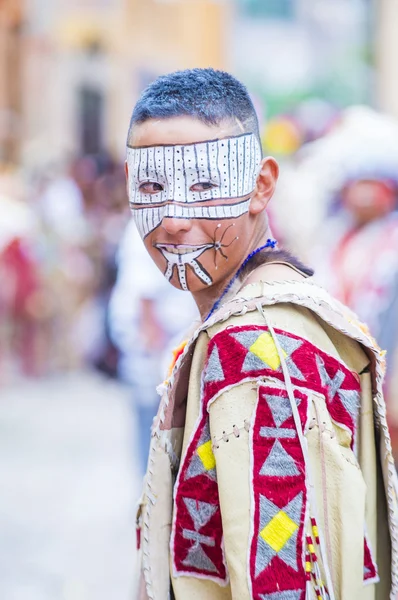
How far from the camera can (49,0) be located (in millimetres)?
18969

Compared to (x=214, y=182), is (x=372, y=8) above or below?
above

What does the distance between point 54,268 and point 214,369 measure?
8703mm

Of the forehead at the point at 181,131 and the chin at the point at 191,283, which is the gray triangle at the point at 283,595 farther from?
the forehead at the point at 181,131

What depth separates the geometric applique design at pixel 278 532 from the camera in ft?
5.52

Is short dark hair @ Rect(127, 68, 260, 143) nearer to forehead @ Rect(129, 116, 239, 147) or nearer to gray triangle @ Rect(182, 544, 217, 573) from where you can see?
forehead @ Rect(129, 116, 239, 147)

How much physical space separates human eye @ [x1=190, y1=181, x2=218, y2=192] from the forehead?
87 mm

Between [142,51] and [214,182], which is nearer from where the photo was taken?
[214,182]

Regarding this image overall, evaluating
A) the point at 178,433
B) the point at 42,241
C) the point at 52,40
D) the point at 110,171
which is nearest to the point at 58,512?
the point at 178,433

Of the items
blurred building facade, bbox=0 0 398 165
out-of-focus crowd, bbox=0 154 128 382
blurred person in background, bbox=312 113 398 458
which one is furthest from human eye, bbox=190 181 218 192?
blurred building facade, bbox=0 0 398 165

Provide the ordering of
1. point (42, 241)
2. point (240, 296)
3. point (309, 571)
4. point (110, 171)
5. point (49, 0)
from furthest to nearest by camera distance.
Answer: point (49, 0), point (110, 171), point (42, 241), point (240, 296), point (309, 571)

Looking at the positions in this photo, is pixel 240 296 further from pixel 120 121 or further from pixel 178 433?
pixel 120 121

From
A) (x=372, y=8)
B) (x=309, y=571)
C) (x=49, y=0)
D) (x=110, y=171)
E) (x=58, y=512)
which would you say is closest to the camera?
(x=309, y=571)

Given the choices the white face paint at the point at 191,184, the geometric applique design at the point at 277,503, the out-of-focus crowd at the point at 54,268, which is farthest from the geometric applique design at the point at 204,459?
the out-of-focus crowd at the point at 54,268

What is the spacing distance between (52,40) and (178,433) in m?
18.2
